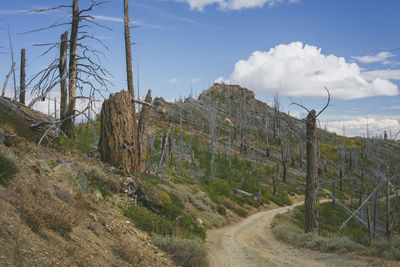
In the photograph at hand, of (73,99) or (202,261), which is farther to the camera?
(73,99)

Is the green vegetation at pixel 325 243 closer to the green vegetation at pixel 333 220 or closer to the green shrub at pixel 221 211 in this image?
the green shrub at pixel 221 211

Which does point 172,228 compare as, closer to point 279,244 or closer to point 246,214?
point 279,244

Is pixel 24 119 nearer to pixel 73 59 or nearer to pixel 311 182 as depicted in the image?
pixel 73 59

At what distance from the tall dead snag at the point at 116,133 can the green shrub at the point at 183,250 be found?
163 inches

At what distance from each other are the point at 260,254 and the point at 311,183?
410 centimetres

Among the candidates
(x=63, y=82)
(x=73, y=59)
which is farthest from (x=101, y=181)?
(x=63, y=82)

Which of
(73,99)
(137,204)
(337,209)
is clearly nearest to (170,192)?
(137,204)

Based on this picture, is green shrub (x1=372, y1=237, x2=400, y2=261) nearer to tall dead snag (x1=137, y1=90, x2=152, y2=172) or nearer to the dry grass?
the dry grass

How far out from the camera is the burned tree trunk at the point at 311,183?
1161cm

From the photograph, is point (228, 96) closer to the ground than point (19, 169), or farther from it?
farther from it

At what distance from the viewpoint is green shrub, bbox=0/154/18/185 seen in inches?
199

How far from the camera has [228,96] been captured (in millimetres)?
110562

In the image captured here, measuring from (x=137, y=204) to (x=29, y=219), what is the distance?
506 centimetres

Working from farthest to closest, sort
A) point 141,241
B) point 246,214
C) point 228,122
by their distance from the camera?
point 228,122 → point 246,214 → point 141,241
